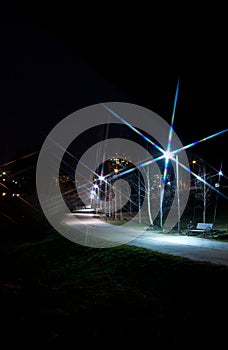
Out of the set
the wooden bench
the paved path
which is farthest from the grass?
the wooden bench

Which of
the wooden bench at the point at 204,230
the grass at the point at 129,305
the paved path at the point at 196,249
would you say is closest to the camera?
the grass at the point at 129,305

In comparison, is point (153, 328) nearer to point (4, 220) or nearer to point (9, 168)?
point (4, 220)

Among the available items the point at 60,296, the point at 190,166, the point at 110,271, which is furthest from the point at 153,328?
the point at 190,166

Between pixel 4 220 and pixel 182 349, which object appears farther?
pixel 4 220

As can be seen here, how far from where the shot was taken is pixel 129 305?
7.03 meters

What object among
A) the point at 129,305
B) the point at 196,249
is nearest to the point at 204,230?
the point at 196,249

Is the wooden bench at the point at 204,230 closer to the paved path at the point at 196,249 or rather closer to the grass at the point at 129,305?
the paved path at the point at 196,249

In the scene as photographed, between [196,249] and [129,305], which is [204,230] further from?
[129,305]

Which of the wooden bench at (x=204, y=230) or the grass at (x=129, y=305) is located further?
the wooden bench at (x=204, y=230)

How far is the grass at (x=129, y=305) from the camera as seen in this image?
557cm

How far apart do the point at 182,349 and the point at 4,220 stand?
2967 cm

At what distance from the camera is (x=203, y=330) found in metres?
5.48

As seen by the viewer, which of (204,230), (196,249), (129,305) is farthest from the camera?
(204,230)

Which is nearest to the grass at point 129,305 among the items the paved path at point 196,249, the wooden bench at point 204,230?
the paved path at point 196,249
